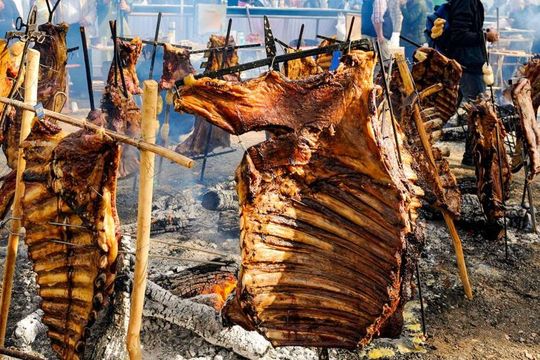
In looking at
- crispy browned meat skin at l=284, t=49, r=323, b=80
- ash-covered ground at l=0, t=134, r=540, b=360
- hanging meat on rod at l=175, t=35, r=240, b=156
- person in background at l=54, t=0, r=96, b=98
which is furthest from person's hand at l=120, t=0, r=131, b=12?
crispy browned meat skin at l=284, t=49, r=323, b=80

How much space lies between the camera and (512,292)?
572cm

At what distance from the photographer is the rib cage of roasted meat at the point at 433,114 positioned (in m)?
5.08

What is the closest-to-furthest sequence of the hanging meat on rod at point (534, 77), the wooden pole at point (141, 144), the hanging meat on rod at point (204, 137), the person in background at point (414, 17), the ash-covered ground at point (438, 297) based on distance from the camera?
1. the wooden pole at point (141, 144)
2. the ash-covered ground at point (438, 297)
3. the hanging meat on rod at point (534, 77)
4. the hanging meat on rod at point (204, 137)
5. the person in background at point (414, 17)

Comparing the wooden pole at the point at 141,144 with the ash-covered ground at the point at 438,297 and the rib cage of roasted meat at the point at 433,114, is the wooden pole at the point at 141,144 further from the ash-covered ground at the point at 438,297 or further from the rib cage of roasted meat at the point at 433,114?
the rib cage of roasted meat at the point at 433,114

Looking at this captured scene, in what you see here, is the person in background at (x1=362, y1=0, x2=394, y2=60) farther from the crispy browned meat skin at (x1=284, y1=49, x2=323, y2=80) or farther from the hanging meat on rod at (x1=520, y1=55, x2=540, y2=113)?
the crispy browned meat skin at (x1=284, y1=49, x2=323, y2=80)

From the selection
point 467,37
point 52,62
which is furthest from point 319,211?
point 467,37

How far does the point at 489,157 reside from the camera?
19.9 feet

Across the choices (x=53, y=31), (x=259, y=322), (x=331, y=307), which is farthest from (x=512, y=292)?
(x=53, y=31)

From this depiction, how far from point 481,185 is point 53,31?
5.27 meters

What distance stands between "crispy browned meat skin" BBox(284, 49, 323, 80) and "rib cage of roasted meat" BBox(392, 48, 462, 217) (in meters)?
1.08

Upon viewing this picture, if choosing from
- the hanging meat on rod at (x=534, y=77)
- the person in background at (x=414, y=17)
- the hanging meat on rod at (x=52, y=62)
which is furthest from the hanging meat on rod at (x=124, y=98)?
the person in background at (x=414, y=17)

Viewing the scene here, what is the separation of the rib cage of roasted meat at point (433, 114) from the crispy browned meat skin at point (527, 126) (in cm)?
89

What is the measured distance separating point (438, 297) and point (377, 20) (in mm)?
11020

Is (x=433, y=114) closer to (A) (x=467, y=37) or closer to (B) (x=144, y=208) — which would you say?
(A) (x=467, y=37)
